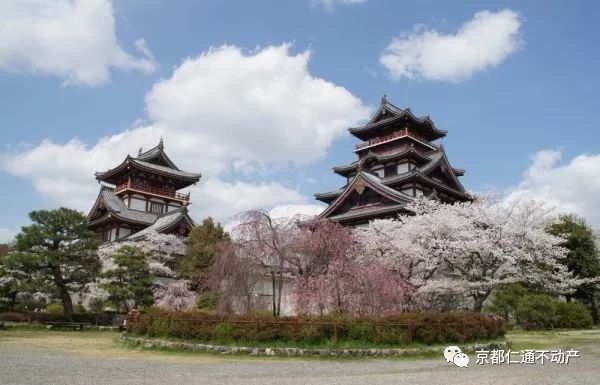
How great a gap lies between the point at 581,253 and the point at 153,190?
41.1 metres

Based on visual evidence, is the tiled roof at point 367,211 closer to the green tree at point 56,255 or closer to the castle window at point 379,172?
the castle window at point 379,172

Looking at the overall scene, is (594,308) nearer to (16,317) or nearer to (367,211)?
(367,211)

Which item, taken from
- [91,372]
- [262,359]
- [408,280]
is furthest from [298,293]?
[408,280]

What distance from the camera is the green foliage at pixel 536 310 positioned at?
3297 centimetres

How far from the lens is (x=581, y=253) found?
1596 inches

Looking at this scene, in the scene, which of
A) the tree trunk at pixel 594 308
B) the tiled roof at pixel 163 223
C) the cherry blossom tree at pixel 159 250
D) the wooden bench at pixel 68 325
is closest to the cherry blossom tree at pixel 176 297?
the wooden bench at pixel 68 325

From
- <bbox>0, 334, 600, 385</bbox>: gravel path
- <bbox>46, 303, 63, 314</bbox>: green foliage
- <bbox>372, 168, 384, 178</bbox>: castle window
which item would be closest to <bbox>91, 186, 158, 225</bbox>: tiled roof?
<bbox>46, 303, 63, 314</bbox>: green foliage

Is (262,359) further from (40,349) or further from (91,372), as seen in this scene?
(40,349)

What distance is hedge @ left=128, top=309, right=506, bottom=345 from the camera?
1762 centimetres

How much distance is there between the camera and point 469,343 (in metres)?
19.2

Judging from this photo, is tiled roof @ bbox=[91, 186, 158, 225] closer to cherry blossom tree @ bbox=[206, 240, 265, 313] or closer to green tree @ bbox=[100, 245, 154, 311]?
green tree @ bbox=[100, 245, 154, 311]

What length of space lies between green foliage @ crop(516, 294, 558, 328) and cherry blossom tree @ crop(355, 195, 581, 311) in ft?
3.93

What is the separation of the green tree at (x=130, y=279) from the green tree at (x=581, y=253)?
30.8 meters

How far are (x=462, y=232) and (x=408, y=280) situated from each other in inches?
175
